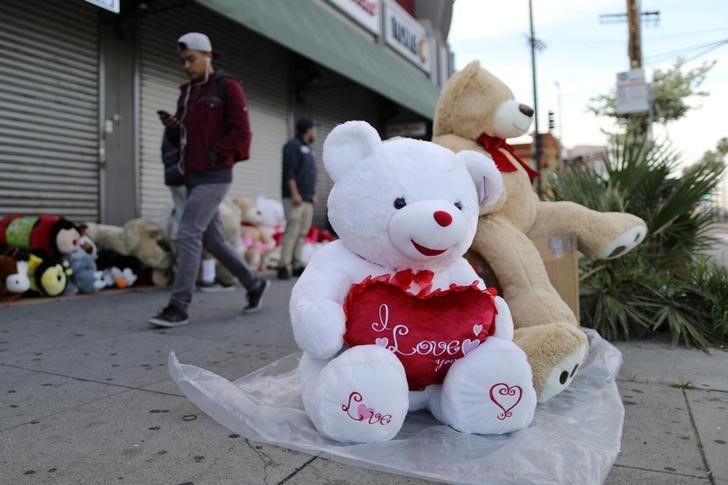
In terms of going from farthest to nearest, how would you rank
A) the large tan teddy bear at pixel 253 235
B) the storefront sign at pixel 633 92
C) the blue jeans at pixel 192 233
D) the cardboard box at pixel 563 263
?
the storefront sign at pixel 633 92, the large tan teddy bear at pixel 253 235, the blue jeans at pixel 192 233, the cardboard box at pixel 563 263

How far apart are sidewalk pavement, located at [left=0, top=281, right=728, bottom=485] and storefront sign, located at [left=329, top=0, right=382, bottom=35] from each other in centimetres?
795

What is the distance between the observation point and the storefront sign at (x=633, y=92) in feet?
34.8

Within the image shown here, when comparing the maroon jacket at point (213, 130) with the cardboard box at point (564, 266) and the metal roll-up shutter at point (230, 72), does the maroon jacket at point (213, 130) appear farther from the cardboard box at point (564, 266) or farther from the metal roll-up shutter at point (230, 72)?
the metal roll-up shutter at point (230, 72)

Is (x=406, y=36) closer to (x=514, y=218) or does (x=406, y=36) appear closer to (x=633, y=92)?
(x=633, y=92)

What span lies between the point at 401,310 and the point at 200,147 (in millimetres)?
2508

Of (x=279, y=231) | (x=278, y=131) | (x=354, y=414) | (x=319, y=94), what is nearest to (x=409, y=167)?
→ (x=354, y=414)

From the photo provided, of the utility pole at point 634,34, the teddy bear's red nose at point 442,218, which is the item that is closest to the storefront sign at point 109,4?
the teddy bear's red nose at point 442,218

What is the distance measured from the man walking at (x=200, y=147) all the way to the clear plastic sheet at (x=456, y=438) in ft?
5.07

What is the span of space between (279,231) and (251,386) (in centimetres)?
542

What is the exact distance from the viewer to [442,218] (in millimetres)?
1836

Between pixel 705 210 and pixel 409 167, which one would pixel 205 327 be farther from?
pixel 705 210

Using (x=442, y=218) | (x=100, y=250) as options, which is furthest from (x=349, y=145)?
(x=100, y=250)

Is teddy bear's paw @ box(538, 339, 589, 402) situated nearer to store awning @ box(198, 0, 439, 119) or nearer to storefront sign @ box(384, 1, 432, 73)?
store awning @ box(198, 0, 439, 119)

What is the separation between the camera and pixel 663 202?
3.94 metres
